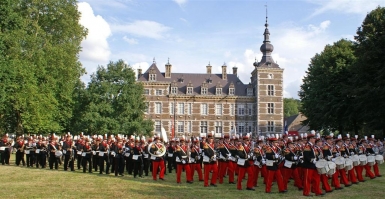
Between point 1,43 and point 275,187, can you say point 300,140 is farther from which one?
point 1,43

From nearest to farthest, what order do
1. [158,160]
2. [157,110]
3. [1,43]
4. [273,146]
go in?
1. [273,146]
2. [158,160]
3. [1,43]
4. [157,110]

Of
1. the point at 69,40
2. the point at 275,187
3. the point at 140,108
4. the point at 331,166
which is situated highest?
the point at 69,40

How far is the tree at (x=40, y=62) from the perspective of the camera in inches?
1196

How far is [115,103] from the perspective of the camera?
4600cm

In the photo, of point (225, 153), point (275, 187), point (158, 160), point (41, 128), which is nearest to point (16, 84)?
point (41, 128)

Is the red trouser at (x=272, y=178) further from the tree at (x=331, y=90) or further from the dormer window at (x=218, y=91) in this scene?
the dormer window at (x=218, y=91)

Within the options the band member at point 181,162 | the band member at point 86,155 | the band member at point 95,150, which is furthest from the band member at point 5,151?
the band member at point 181,162

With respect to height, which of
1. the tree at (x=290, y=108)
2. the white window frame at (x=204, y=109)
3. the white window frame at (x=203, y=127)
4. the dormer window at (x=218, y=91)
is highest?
the tree at (x=290, y=108)

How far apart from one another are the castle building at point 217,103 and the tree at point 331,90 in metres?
17.7

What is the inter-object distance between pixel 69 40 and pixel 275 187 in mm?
28694

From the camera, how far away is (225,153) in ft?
55.6

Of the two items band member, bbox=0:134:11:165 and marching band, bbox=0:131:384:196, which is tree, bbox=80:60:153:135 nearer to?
band member, bbox=0:134:11:165

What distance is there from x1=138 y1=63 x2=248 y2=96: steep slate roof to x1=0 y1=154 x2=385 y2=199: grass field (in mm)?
45830

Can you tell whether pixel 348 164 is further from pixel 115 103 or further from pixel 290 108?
pixel 290 108
